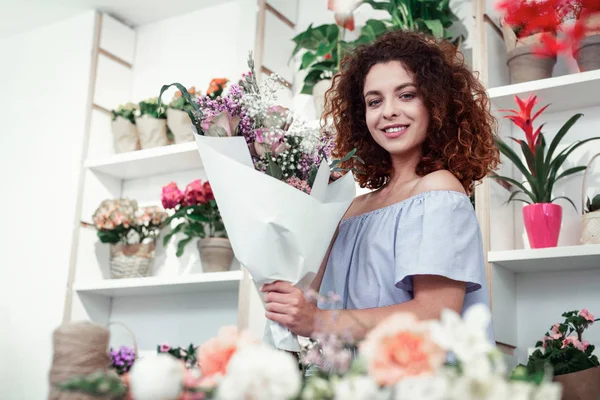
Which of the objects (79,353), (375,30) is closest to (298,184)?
(79,353)

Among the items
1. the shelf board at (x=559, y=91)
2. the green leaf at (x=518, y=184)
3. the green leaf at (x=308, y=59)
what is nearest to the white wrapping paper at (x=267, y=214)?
the green leaf at (x=518, y=184)

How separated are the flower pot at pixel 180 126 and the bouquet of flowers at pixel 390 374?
253 cm

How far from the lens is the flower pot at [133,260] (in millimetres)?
3066

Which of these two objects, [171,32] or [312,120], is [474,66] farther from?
[171,32]

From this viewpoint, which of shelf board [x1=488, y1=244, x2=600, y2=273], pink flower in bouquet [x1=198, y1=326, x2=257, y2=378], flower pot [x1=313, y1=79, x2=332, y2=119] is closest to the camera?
pink flower in bouquet [x1=198, y1=326, x2=257, y2=378]

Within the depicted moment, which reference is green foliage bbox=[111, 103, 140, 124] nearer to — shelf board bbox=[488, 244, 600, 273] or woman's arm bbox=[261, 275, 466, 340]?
shelf board bbox=[488, 244, 600, 273]

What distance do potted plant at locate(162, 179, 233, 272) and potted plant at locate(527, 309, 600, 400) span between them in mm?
1232

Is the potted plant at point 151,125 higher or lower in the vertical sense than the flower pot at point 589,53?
lower

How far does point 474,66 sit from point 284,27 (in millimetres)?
944

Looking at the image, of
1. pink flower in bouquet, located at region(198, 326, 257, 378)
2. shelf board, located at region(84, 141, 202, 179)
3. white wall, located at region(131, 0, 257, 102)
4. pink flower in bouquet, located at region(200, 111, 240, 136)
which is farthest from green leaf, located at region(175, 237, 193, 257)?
pink flower in bouquet, located at region(198, 326, 257, 378)

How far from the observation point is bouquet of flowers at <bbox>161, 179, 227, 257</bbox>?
2908mm

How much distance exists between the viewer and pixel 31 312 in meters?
3.25

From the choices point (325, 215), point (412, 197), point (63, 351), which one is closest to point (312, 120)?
point (412, 197)

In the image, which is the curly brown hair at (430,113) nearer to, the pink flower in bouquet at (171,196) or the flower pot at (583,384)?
the flower pot at (583,384)
